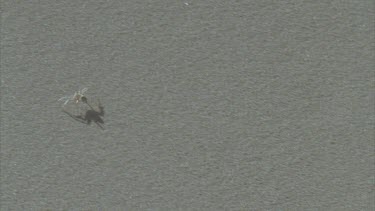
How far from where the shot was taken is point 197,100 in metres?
1.27

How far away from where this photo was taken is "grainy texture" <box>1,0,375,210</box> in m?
1.25

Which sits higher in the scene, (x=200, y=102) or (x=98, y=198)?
(x=200, y=102)

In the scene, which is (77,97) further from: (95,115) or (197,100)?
(197,100)

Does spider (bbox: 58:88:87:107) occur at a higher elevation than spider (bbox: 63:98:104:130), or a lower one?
higher

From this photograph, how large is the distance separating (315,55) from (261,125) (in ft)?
0.73

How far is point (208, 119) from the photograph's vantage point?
1.27m

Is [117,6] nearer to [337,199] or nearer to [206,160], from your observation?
[206,160]

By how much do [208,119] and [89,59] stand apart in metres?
0.34

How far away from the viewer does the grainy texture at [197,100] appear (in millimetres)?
1249

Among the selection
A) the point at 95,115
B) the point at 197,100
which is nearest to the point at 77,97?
the point at 95,115

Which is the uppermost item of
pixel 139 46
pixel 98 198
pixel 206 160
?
pixel 139 46

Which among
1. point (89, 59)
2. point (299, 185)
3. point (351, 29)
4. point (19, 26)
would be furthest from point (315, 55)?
point (19, 26)

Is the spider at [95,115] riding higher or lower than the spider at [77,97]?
lower

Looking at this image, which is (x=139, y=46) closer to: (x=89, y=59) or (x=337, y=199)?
(x=89, y=59)
